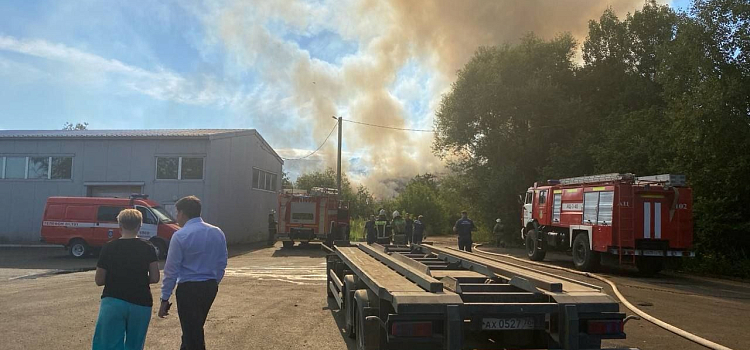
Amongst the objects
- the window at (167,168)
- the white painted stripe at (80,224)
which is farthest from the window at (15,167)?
the white painted stripe at (80,224)

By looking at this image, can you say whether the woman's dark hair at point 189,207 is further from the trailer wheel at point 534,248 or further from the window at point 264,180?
the window at point 264,180

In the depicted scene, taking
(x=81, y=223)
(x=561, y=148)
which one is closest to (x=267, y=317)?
(x=81, y=223)

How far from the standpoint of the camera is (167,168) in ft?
81.5

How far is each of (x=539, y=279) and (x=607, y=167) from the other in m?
18.2

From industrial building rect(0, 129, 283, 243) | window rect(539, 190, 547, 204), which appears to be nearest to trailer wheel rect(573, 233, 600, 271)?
window rect(539, 190, 547, 204)

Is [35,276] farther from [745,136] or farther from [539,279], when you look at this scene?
[745,136]

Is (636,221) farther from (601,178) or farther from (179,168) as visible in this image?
(179,168)

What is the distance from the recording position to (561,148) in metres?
26.8

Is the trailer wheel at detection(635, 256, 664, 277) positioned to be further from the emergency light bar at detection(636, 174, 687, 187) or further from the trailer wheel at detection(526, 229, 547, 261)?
the trailer wheel at detection(526, 229, 547, 261)

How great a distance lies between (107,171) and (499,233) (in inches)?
700

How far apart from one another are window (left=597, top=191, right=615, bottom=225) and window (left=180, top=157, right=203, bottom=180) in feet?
52.8

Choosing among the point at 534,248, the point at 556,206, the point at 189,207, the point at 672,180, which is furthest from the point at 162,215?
the point at 189,207

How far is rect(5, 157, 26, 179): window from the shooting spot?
2555cm

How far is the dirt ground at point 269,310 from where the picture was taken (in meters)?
7.07
